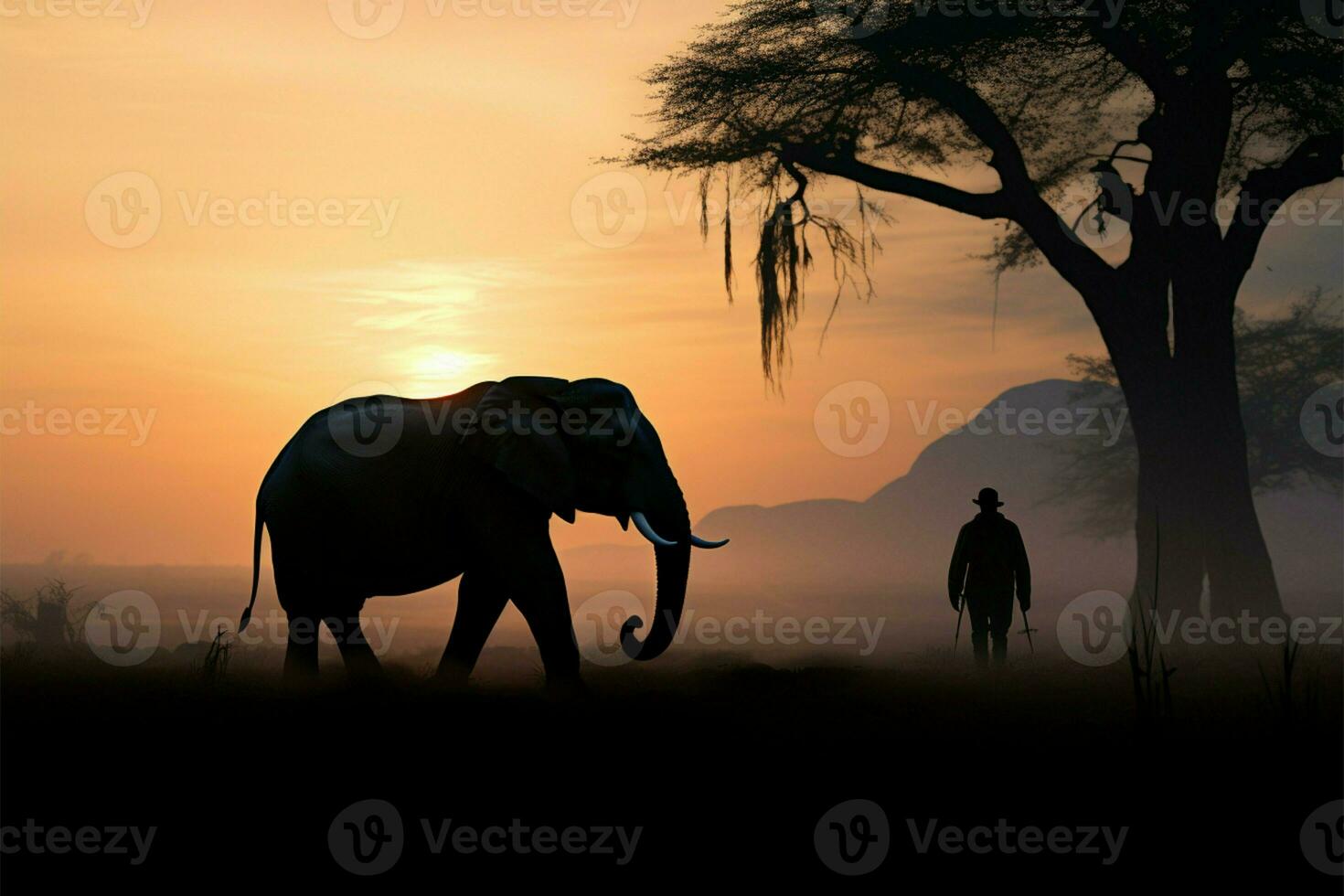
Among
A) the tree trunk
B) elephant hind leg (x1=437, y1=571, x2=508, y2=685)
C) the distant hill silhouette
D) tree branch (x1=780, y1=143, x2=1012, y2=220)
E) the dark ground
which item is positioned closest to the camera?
the dark ground

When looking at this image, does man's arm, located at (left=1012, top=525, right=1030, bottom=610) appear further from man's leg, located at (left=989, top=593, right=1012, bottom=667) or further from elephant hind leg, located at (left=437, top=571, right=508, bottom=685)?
elephant hind leg, located at (left=437, top=571, right=508, bottom=685)

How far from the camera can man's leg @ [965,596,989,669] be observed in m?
16.4

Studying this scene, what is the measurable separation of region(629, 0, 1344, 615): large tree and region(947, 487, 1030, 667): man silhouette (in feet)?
12.5

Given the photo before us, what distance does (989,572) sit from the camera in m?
16.2

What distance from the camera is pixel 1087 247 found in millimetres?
20562

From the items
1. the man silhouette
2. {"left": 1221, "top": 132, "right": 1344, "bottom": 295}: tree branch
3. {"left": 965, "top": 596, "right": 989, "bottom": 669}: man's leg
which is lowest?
{"left": 965, "top": 596, "right": 989, "bottom": 669}: man's leg

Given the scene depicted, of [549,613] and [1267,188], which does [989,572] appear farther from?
[1267,188]

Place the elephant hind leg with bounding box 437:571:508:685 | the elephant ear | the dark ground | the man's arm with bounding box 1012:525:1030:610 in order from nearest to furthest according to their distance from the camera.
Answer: the dark ground
the elephant ear
the elephant hind leg with bounding box 437:571:508:685
the man's arm with bounding box 1012:525:1030:610

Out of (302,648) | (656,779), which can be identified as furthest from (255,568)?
(656,779)

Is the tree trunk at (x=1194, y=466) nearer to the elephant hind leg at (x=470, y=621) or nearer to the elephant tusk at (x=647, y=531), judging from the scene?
the elephant tusk at (x=647, y=531)

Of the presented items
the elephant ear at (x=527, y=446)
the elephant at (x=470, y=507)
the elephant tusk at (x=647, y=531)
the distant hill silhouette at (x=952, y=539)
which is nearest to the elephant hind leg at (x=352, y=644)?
the elephant at (x=470, y=507)

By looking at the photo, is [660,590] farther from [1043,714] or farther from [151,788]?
[151,788]

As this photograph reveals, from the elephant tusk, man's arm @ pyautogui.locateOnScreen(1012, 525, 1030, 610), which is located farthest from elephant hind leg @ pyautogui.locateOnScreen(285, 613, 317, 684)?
man's arm @ pyautogui.locateOnScreen(1012, 525, 1030, 610)

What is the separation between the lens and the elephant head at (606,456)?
13.0 m
